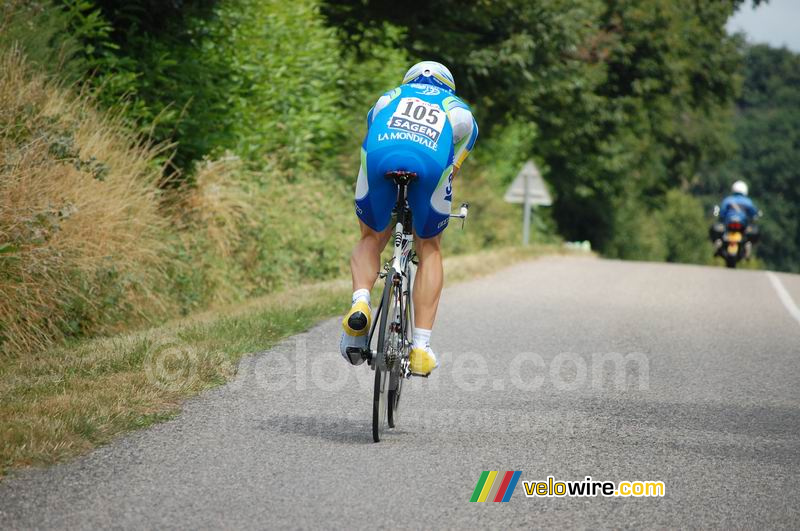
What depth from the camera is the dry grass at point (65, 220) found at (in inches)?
367

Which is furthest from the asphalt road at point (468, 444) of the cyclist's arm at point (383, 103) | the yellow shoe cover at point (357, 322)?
the cyclist's arm at point (383, 103)

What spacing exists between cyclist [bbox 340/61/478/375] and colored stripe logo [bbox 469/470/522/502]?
0.99 meters

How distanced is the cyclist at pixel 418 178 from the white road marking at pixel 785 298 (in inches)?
316

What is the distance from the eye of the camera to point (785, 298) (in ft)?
54.2

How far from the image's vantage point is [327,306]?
11359mm

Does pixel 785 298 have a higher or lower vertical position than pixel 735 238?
lower

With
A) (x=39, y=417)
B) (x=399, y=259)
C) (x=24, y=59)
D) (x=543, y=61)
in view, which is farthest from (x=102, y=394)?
(x=543, y=61)

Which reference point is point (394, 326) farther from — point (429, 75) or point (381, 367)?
point (429, 75)

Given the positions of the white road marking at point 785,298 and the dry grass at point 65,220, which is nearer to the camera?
the dry grass at point 65,220

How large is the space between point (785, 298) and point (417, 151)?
464 inches

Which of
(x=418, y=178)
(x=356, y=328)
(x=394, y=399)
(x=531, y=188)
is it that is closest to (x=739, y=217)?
(x=531, y=188)

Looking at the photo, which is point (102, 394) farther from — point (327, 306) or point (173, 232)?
point (173, 232)

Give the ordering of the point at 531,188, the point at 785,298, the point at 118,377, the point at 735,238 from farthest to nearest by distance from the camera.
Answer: the point at 531,188, the point at 735,238, the point at 785,298, the point at 118,377

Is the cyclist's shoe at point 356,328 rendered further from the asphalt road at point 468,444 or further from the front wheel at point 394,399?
the asphalt road at point 468,444
